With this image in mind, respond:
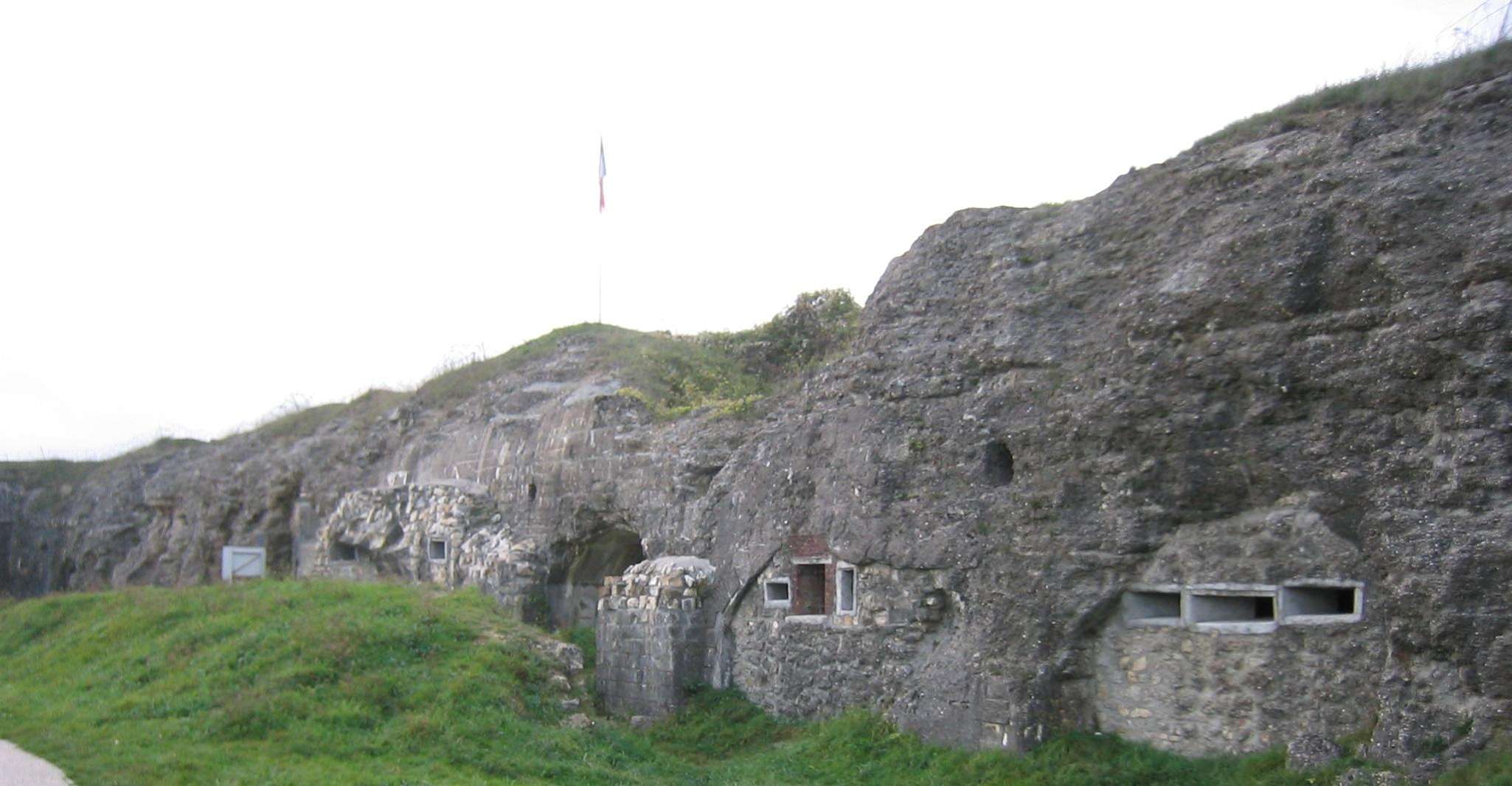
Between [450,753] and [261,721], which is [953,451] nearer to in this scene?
[450,753]

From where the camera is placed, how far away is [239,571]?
25.6 metres

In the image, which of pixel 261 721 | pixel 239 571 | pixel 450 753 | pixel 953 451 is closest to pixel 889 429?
pixel 953 451

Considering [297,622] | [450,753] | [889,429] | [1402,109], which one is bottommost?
[450,753]

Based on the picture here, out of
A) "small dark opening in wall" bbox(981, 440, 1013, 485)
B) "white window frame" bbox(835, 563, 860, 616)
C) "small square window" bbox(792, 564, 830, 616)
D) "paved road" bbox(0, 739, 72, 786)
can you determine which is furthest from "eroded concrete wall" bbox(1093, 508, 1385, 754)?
"paved road" bbox(0, 739, 72, 786)

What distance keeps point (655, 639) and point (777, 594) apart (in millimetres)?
1688

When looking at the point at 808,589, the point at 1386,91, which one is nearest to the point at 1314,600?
the point at 1386,91

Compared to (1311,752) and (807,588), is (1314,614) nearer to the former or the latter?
(1311,752)

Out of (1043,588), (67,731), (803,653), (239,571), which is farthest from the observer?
(239,571)

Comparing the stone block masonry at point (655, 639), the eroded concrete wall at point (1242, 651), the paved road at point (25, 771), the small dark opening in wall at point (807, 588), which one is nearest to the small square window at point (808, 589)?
the small dark opening in wall at point (807, 588)

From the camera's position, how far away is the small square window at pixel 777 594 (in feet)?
50.1

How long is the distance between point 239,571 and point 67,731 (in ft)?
39.9

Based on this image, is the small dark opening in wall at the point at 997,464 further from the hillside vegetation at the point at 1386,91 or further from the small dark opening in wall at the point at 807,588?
the hillside vegetation at the point at 1386,91

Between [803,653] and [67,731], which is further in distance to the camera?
[803,653]

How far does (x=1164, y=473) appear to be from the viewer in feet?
36.7
